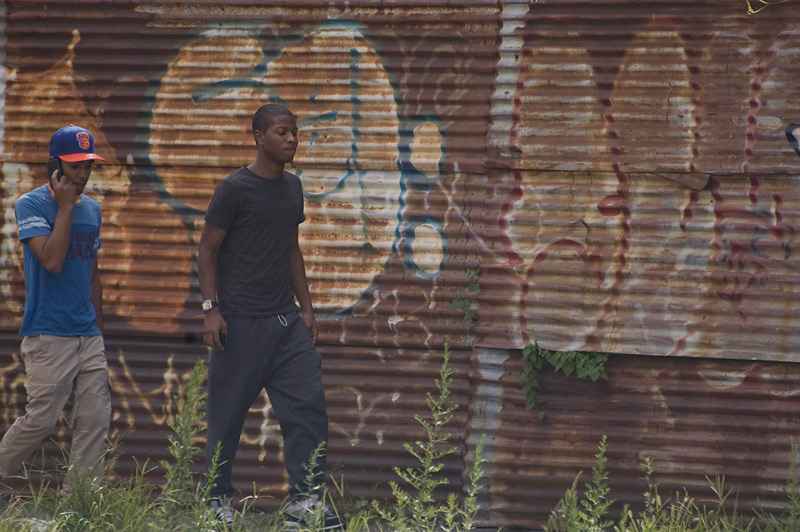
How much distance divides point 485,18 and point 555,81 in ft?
1.75

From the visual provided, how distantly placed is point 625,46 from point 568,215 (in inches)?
38.4

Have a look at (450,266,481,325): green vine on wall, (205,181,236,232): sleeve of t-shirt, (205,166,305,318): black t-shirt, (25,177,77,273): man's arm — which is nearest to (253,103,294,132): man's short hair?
(205,166,305,318): black t-shirt

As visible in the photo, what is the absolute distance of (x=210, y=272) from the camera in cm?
427

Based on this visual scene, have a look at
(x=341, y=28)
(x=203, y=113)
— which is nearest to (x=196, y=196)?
(x=203, y=113)

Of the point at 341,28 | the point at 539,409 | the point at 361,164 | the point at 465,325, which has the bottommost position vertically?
the point at 539,409

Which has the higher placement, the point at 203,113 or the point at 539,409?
the point at 203,113

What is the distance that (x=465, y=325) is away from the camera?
5195 mm

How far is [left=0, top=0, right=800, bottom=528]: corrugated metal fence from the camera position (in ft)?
16.2

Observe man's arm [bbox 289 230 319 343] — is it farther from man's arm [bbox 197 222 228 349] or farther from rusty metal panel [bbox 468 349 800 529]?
rusty metal panel [bbox 468 349 800 529]

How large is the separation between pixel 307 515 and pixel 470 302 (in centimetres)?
166

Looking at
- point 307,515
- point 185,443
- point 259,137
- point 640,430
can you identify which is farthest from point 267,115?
point 640,430

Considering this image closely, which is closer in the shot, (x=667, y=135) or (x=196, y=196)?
(x=667, y=135)

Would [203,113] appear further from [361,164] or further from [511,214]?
[511,214]

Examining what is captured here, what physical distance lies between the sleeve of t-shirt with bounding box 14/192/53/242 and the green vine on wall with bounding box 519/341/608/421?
2.56 metres
